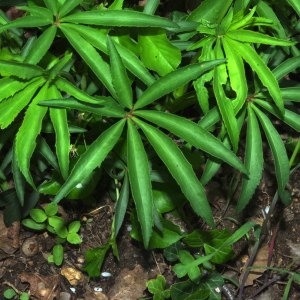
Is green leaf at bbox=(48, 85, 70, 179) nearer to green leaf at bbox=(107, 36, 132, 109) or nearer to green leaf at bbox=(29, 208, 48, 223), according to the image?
green leaf at bbox=(107, 36, 132, 109)

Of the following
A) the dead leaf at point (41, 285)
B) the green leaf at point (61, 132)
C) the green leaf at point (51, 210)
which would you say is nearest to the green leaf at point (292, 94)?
the green leaf at point (61, 132)

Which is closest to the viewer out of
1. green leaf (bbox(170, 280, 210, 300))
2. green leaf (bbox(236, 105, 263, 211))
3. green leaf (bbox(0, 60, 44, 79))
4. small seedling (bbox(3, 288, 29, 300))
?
green leaf (bbox(0, 60, 44, 79))

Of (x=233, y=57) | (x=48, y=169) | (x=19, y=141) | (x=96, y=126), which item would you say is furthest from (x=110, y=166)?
(x=233, y=57)

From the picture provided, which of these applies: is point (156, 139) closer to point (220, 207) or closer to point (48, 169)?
point (48, 169)

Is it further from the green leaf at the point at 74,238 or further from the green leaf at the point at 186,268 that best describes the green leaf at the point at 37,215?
the green leaf at the point at 186,268

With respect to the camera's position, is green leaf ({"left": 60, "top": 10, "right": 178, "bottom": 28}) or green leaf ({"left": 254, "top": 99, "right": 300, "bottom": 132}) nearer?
green leaf ({"left": 60, "top": 10, "right": 178, "bottom": 28})

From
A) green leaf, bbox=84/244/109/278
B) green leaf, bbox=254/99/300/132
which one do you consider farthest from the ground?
green leaf, bbox=254/99/300/132
